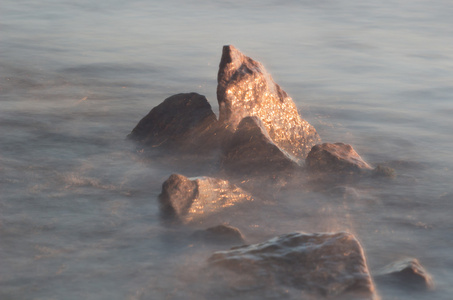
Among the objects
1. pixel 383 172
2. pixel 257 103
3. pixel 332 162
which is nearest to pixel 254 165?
pixel 332 162

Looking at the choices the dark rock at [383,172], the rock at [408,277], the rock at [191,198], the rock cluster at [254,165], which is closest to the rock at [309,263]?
the rock cluster at [254,165]

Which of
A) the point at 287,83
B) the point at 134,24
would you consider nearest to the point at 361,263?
the point at 287,83

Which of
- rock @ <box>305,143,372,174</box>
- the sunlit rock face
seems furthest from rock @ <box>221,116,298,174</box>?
the sunlit rock face

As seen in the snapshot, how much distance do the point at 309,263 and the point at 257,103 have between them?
94.5 inches

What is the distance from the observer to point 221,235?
3.66 m

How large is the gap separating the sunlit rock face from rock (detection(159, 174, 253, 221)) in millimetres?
1188

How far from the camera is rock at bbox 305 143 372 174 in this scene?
4809mm

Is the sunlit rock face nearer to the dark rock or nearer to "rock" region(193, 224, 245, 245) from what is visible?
the dark rock

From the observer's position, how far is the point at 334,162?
4812mm

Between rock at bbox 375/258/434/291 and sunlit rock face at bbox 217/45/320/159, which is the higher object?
sunlit rock face at bbox 217/45/320/159

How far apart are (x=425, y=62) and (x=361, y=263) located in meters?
7.09

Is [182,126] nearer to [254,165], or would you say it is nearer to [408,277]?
[254,165]

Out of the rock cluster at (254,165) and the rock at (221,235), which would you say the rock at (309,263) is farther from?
the rock at (221,235)

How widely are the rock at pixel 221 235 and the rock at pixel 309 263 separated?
0.88ft
